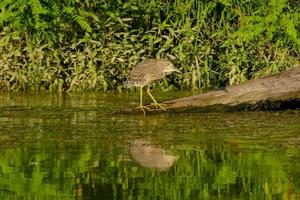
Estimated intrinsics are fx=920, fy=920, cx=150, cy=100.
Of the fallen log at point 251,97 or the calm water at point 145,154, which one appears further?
the fallen log at point 251,97

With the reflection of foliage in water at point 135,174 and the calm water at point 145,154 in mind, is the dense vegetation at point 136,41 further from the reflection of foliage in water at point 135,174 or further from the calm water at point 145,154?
the reflection of foliage in water at point 135,174

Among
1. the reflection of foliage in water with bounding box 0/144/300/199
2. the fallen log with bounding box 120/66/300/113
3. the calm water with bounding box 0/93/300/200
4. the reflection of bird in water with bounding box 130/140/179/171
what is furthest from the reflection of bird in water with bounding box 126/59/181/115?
the reflection of foliage in water with bounding box 0/144/300/199

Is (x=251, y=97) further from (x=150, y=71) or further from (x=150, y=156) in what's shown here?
(x=150, y=156)

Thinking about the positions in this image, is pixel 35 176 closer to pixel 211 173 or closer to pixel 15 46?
pixel 211 173

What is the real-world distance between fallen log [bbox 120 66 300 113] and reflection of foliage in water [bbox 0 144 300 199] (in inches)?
91.5

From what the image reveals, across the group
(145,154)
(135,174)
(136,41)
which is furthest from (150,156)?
(136,41)

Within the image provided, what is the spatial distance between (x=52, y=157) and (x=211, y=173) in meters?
1.48

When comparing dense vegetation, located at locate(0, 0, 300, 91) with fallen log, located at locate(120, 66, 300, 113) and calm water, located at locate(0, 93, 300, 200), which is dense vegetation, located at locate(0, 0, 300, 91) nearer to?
calm water, located at locate(0, 93, 300, 200)

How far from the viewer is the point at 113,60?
1389 centimetres

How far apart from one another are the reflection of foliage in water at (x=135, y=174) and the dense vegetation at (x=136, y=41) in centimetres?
543

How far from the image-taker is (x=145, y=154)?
8062 millimetres

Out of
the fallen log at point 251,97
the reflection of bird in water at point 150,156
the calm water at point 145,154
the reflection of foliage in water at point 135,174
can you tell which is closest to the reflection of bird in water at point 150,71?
the fallen log at point 251,97

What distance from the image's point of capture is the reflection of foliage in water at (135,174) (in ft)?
21.2

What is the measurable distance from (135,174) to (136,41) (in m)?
7.53
